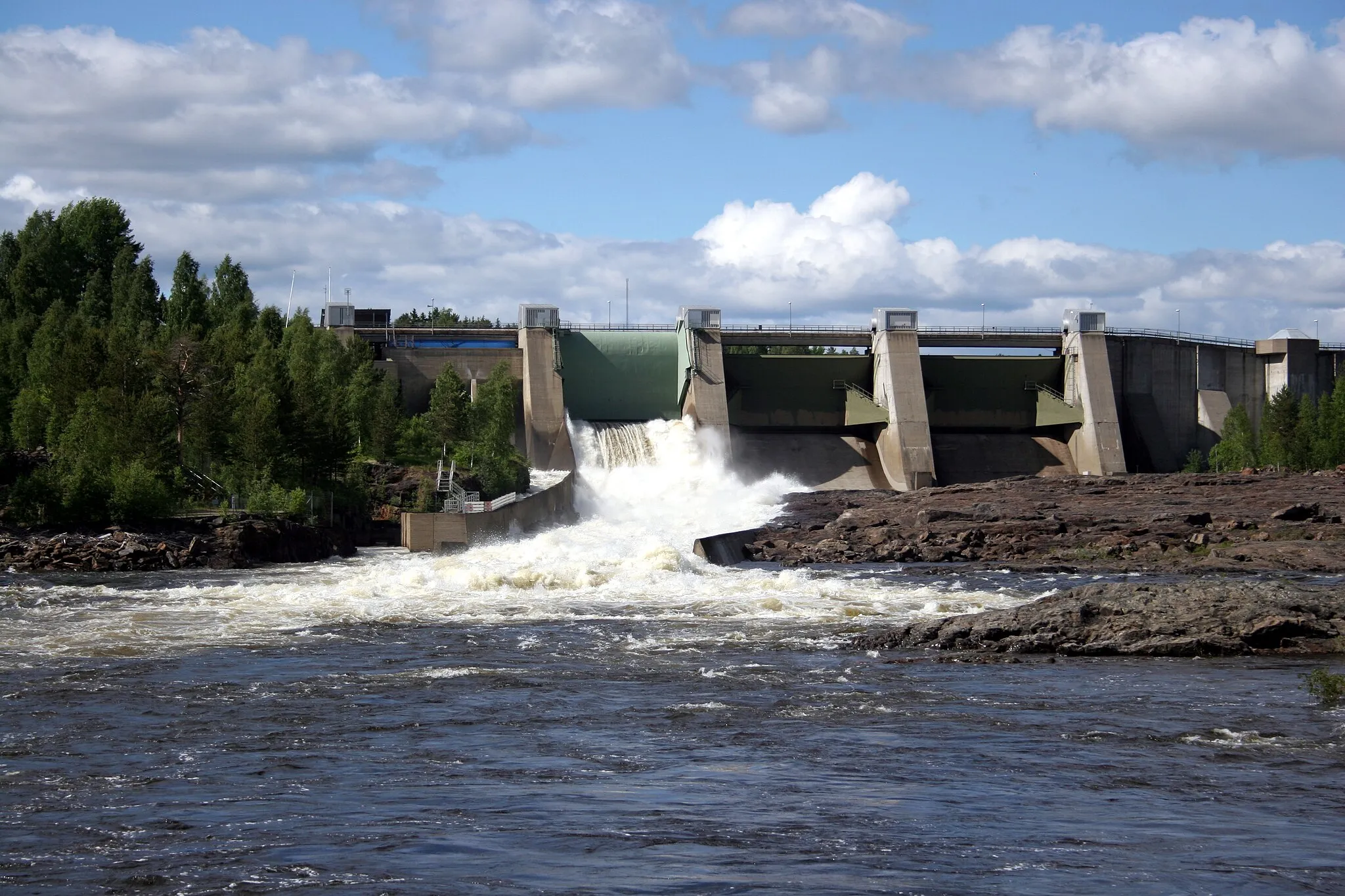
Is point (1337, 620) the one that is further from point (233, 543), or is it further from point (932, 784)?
point (233, 543)

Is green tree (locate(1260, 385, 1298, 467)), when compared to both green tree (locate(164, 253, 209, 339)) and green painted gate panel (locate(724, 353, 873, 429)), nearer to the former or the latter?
green painted gate panel (locate(724, 353, 873, 429))

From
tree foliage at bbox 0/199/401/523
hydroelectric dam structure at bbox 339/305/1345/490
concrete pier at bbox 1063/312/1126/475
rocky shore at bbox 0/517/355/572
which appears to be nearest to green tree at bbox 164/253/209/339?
tree foliage at bbox 0/199/401/523

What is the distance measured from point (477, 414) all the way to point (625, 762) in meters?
45.9

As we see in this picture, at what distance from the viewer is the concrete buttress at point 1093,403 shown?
65750mm

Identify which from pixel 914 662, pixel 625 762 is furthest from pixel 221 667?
pixel 914 662

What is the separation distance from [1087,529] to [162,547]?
26.9 metres

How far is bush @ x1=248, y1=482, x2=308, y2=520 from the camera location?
43.3 m

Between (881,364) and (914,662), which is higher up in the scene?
(881,364)

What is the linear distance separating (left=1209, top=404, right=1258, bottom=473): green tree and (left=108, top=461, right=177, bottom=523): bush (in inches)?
1821

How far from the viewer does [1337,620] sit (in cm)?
2128

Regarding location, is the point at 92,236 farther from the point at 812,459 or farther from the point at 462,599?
the point at 462,599

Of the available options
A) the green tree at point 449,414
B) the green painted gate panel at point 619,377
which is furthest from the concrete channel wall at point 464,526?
the green painted gate panel at point 619,377

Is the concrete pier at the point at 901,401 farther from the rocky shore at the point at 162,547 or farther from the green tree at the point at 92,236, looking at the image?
the green tree at the point at 92,236

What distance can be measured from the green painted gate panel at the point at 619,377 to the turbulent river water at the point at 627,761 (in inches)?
1605
